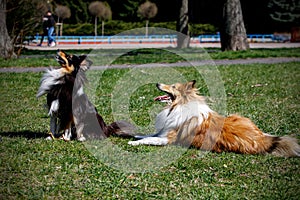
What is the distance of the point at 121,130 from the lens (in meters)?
6.98

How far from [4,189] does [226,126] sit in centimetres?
293

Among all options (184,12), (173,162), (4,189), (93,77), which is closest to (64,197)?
(4,189)

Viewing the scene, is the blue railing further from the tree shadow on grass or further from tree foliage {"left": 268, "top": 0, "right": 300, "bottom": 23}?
the tree shadow on grass

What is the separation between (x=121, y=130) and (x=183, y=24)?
2248 centimetres

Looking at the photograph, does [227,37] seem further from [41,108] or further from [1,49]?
[41,108]

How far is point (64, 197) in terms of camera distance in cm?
445

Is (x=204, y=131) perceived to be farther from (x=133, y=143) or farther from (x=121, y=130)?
(x=121, y=130)

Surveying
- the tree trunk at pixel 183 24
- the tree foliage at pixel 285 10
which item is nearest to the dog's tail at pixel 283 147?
the tree trunk at pixel 183 24

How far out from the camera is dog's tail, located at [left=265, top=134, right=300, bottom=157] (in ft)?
19.1

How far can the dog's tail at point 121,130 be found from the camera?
6.91 metres

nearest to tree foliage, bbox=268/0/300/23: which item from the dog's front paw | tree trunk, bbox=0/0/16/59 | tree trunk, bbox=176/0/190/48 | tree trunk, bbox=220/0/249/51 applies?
tree trunk, bbox=176/0/190/48

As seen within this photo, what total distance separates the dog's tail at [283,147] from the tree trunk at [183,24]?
73.5ft

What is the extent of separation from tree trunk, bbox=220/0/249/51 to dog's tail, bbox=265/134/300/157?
1708 cm

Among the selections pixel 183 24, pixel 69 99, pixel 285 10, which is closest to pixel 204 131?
pixel 69 99
